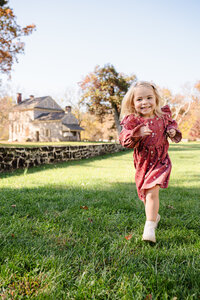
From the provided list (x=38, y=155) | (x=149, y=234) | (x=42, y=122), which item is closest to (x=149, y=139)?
(x=149, y=234)

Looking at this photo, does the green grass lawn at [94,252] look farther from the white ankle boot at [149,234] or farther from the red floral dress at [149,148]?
the red floral dress at [149,148]

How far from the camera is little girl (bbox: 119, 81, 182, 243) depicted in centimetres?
215

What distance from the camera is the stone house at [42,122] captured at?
122 ft

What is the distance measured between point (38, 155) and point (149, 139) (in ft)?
24.1

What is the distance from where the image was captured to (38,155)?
29.4ft

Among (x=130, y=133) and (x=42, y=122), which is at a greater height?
(x=42, y=122)

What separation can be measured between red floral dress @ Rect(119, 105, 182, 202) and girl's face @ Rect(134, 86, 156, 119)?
85 mm

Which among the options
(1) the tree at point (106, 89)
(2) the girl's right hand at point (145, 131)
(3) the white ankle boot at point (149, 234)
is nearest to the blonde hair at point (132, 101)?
(2) the girl's right hand at point (145, 131)

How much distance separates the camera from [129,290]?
1.40m

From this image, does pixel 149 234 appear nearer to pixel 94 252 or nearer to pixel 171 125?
pixel 94 252

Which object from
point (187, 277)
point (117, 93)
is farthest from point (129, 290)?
point (117, 93)

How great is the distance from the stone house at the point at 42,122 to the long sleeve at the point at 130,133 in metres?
34.2

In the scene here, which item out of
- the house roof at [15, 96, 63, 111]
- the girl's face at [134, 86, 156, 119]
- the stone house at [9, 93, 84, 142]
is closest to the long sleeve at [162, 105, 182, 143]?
the girl's face at [134, 86, 156, 119]

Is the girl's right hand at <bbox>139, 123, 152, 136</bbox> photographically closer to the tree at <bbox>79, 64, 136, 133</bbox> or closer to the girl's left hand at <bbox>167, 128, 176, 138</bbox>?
the girl's left hand at <bbox>167, 128, 176, 138</bbox>
